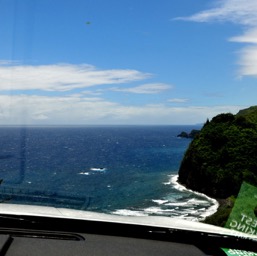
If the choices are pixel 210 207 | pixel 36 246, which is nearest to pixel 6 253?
pixel 36 246

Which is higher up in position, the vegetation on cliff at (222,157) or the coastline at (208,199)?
the vegetation on cliff at (222,157)

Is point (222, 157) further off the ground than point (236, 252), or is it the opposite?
point (236, 252)

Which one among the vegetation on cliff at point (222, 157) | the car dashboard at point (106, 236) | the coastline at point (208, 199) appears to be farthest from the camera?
the vegetation on cliff at point (222, 157)

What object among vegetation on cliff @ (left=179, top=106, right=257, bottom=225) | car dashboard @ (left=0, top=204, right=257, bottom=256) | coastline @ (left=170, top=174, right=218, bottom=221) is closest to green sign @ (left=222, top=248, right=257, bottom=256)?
car dashboard @ (left=0, top=204, right=257, bottom=256)

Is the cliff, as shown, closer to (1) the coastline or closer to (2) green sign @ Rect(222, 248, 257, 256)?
(1) the coastline

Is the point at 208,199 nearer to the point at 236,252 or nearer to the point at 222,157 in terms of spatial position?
the point at 222,157

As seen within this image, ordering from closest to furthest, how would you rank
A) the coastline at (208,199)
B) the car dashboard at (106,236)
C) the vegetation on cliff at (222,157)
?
the car dashboard at (106,236)
the coastline at (208,199)
the vegetation on cliff at (222,157)

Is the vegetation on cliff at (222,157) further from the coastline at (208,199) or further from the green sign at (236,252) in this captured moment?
the green sign at (236,252)

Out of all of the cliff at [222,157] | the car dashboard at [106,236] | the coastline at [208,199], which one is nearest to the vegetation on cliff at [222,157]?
the cliff at [222,157]

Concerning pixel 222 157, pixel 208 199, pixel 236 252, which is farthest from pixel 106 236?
pixel 222 157
